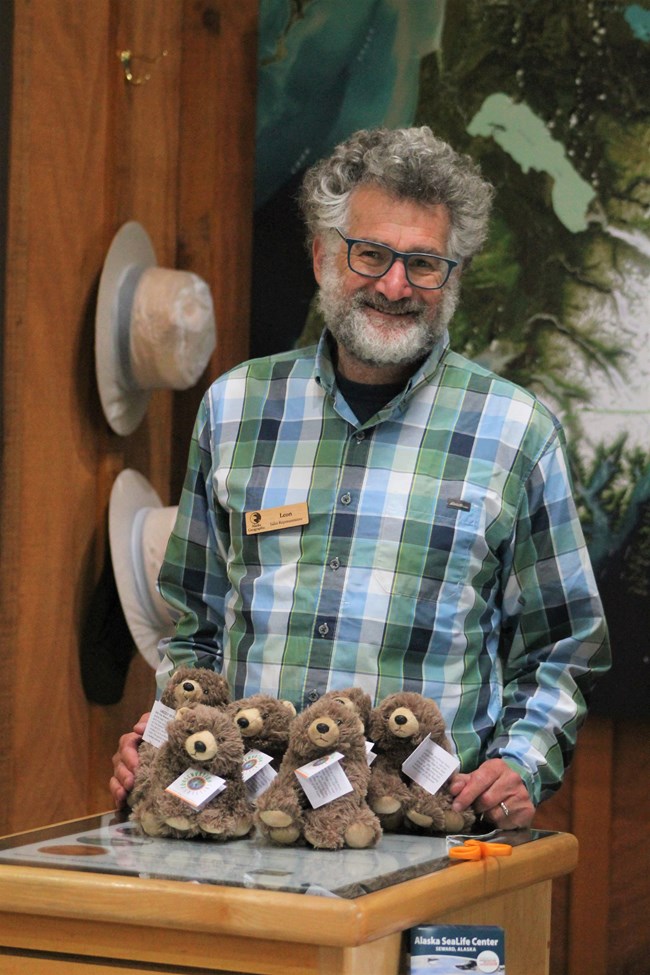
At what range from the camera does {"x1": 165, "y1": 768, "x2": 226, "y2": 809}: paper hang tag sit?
60.6 inches

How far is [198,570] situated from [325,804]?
0.59 meters

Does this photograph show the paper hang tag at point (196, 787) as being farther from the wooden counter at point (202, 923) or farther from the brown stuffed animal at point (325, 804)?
the wooden counter at point (202, 923)

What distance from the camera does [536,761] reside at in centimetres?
180

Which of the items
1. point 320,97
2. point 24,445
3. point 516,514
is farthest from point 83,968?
point 320,97

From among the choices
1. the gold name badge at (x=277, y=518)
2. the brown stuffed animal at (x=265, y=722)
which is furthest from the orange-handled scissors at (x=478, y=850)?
the gold name badge at (x=277, y=518)

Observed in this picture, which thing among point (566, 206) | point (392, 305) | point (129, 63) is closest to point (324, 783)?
point (392, 305)

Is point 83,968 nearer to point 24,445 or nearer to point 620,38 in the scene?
point 24,445

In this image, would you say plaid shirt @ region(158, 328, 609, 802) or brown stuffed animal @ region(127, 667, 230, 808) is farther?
plaid shirt @ region(158, 328, 609, 802)

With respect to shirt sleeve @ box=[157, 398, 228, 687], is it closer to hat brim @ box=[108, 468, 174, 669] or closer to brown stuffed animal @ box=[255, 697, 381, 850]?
brown stuffed animal @ box=[255, 697, 381, 850]

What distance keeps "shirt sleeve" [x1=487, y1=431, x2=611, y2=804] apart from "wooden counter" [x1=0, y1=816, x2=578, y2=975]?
0.39 meters

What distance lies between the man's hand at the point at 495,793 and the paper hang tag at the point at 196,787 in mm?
302

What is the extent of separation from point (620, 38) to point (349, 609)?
1.53 m

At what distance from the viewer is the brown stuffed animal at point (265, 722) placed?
5.39 ft

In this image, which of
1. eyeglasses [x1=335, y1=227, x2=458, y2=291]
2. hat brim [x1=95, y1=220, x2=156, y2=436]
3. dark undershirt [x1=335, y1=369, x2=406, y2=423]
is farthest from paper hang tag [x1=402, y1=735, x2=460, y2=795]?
hat brim [x1=95, y1=220, x2=156, y2=436]
